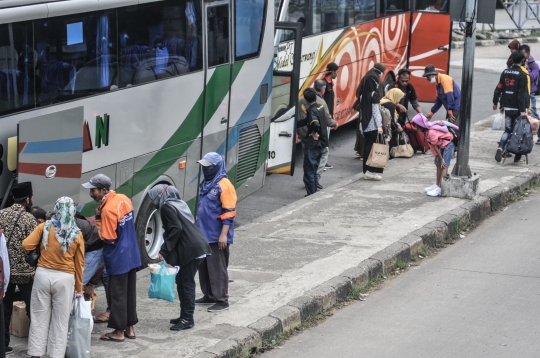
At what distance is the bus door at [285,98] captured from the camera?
13.9 m

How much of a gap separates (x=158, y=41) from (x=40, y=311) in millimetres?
3999

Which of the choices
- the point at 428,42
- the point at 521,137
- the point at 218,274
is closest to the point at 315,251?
the point at 218,274

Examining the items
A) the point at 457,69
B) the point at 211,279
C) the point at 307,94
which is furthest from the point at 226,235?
the point at 457,69

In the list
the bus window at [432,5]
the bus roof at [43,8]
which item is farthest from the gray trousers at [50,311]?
the bus window at [432,5]

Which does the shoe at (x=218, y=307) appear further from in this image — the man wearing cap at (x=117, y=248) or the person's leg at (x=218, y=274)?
the man wearing cap at (x=117, y=248)

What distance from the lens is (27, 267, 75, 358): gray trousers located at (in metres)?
7.10

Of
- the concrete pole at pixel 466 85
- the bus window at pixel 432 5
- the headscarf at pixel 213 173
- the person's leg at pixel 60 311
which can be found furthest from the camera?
the bus window at pixel 432 5

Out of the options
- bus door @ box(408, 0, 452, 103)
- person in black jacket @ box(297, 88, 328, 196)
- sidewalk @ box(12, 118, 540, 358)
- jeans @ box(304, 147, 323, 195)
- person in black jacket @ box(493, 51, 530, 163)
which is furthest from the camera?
bus door @ box(408, 0, 452, 103)

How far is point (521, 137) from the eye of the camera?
50.4 ft

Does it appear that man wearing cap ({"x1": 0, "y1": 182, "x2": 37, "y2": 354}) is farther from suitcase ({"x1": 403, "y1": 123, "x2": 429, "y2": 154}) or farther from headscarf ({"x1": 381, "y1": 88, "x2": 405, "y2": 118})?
suitcase ({"x1": 403, "y1": 123, "x2": 429, "y2": 154})

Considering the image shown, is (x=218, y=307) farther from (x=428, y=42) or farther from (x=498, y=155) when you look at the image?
(x=428, y=42)

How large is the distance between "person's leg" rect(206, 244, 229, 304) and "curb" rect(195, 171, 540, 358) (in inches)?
20.6

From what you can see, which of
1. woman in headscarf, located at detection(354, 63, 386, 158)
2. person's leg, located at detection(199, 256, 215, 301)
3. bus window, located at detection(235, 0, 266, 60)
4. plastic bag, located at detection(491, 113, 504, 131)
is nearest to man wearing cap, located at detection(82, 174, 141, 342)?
person's leg, located at detection(199, 256, 215, 301)

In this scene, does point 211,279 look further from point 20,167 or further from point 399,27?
point 399,27
